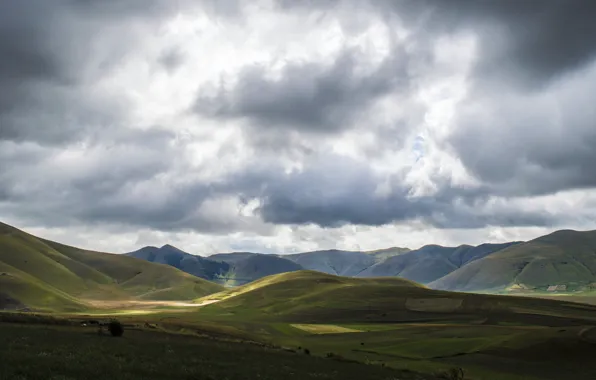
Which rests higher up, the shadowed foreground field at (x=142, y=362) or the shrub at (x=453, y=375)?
the shadowed foreground field at (x=142, y=362)

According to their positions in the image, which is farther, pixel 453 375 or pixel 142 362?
pixel 453 375

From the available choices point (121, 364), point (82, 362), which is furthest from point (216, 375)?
point (82, 362)

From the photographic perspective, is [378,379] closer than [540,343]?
Result: Yes

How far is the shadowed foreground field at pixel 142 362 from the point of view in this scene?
3720cm

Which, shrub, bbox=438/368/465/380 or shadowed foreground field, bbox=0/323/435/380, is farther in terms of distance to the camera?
shrub, bbox=438/368/465/380

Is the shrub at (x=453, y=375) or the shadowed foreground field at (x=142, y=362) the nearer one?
the shadowed foreground field at (x=142, y=362)

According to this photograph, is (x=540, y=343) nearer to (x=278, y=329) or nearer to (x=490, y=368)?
(x=490, y=368)

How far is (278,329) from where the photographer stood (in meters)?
171

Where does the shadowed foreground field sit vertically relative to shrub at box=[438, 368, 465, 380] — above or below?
above

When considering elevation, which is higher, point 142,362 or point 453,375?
point 142,362

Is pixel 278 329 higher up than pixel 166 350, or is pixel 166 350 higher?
pixel 166 350

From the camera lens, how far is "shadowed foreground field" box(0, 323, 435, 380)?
37197 mm

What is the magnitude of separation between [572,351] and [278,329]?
301 feet

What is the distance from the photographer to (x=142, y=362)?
46.8 m
